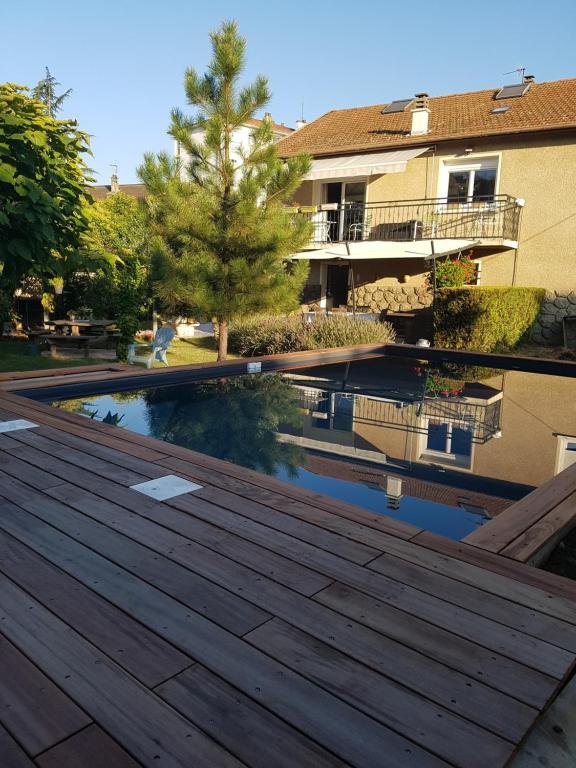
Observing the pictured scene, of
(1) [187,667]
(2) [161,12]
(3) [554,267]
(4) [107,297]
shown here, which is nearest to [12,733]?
(1) [187,667]

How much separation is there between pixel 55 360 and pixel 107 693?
10.6 metres

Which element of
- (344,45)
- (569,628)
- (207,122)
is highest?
(344,45)

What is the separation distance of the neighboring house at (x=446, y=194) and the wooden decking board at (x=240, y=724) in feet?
44.6

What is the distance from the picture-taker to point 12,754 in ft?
4.80

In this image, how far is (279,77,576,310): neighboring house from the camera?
15102 millimetres

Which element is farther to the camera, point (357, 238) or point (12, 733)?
point (357, 238)

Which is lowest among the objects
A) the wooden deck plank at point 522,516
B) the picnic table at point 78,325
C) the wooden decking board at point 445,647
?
the wooden decking board at point 445,647

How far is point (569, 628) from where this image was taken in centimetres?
213

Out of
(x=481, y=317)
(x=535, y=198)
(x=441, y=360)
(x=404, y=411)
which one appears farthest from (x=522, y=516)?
(x=535, y=198)

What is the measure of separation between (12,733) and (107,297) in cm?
1456

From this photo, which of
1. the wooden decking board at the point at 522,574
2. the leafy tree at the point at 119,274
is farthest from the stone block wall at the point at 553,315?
the wooden decking board at the point at 522,574

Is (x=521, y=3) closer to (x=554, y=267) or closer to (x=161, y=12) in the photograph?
(x=554, y=267)

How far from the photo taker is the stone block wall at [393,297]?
16.8 m

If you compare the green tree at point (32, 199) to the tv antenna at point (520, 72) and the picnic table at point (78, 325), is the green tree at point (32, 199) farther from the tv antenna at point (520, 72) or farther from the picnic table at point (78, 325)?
the tv antenna at point (520, 72)
